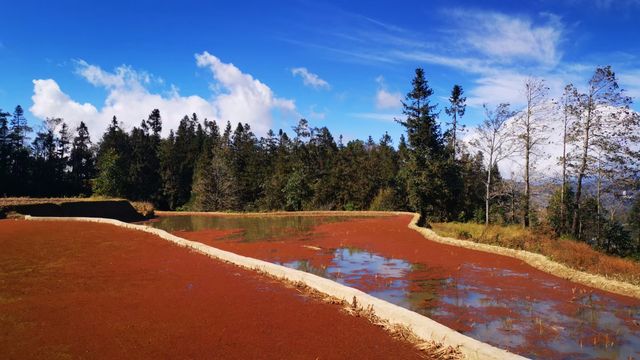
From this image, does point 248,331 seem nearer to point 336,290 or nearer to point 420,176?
point 336,290

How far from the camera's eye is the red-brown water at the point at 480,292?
7.69 meters

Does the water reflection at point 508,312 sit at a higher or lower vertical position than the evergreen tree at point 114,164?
lower

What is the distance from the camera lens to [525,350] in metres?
7.08

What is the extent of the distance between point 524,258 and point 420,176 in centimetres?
2068

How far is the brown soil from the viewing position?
21.3 feet

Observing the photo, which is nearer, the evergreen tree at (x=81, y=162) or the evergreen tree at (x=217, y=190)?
the evergreen tree at (x=217, y=190)

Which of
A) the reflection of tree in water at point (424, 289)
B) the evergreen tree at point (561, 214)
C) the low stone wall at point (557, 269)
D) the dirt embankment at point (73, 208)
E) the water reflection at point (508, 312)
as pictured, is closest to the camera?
the water reflection at point (508, 312)

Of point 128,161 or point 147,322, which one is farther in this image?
point 128,161

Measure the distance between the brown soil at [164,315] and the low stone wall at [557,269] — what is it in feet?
24.5

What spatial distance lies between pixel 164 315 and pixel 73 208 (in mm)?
29206

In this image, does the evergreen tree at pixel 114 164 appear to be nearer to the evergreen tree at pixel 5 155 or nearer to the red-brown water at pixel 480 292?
the evergreen tree at pixel 5 155

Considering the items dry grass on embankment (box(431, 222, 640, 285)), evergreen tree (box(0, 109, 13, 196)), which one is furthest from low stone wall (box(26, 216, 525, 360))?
evergreen tree (box(0, 109, 13, 196))

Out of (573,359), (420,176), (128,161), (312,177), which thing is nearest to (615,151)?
(420,176)

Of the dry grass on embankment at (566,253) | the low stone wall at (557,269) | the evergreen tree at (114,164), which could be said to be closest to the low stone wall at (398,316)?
the low stone wall at (557,269)
